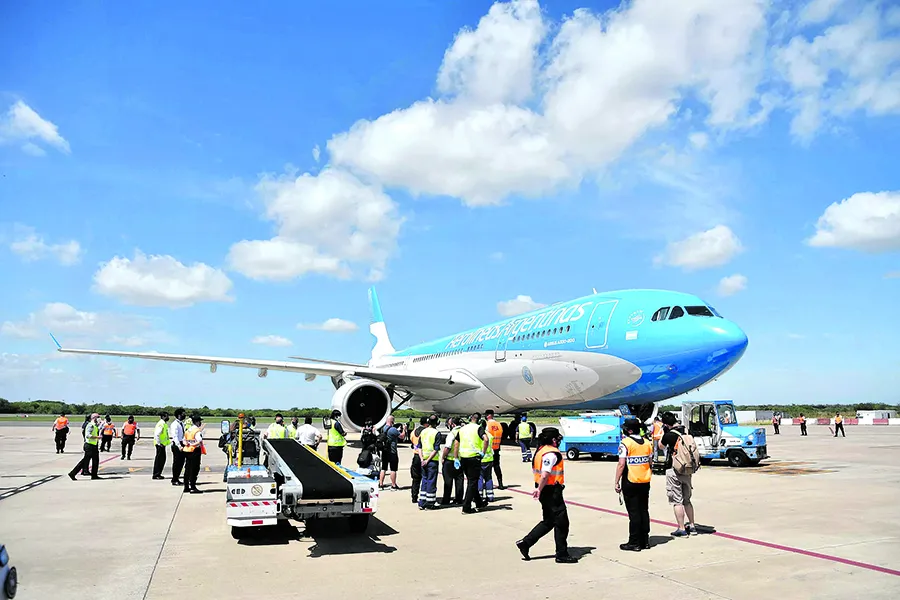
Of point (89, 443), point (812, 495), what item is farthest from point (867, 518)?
point (89, 443)

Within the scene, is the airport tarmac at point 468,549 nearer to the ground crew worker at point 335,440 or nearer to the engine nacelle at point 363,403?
the ground crew worker at point 335,440

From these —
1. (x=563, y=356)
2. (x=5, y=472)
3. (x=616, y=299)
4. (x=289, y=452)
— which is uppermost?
(x=616, y=299)

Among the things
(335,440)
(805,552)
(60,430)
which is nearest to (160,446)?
(335,440)

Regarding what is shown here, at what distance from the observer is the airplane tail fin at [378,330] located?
4734 cm

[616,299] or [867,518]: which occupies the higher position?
[616,299]

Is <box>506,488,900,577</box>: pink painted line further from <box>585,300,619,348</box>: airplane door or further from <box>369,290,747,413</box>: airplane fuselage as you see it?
<box>585,300,619,348</box>: airplane door

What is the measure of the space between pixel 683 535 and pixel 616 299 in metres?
11.9

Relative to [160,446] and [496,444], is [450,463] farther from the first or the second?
[160,446]

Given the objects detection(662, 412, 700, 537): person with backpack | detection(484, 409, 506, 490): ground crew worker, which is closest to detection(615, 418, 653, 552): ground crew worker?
detection(662, 412, 700, 537): person with backpack

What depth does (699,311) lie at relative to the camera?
17953 mm

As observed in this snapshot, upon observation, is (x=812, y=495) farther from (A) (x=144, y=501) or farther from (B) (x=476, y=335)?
(B) (x=476, y=335)

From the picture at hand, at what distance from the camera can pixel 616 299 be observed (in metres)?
20.1

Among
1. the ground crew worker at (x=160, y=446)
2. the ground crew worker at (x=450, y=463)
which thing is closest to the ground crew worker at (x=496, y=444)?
the ground crew worker at (x=450, y=463)

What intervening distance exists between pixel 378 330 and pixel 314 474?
39638 millimetres
